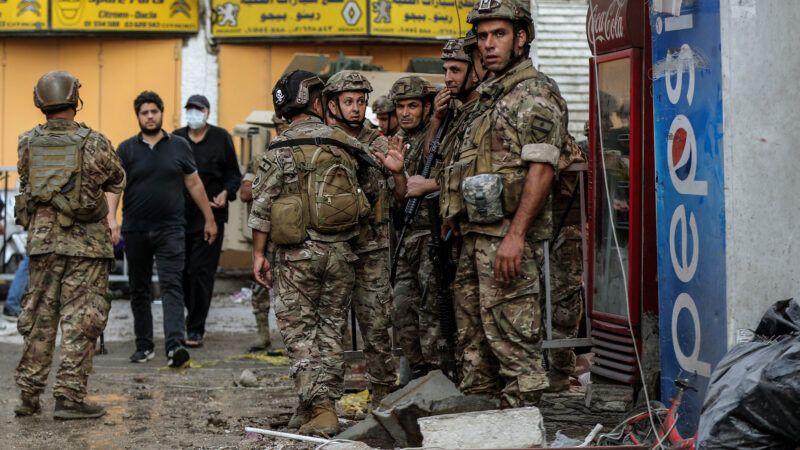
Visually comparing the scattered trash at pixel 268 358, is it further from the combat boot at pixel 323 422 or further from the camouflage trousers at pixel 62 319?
the combat boot at pixel 323 422

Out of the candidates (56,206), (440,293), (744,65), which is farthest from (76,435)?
(744,65)

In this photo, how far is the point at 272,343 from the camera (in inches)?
433

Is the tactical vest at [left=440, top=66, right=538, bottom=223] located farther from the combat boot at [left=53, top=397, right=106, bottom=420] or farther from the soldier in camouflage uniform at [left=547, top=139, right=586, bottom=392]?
the combat boot at [left=53, top=397, right=106, bottom=420]

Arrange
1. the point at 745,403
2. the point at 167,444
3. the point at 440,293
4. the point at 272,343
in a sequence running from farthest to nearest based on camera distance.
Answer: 1. the point at 272,343
2. the point at 440,293
3. the point at 167,444
4. the point at 745,403

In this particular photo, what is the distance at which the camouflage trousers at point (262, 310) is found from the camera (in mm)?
10258

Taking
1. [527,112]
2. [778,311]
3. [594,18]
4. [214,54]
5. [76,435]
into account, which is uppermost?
[214,54]

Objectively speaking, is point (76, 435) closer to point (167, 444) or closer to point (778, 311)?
point (167, 444)

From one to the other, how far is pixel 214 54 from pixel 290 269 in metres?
10.3

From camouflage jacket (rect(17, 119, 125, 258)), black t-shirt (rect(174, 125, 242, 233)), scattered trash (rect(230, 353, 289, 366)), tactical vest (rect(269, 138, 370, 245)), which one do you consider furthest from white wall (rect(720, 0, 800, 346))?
black t-shirt (rect(174, 125, 242, 233))

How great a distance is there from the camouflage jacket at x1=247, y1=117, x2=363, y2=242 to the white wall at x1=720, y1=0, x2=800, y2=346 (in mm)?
2391

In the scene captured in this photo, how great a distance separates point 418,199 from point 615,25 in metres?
1.56

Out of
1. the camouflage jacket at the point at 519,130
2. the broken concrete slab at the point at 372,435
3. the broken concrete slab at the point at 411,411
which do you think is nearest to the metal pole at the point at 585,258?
the camouflage jacket at the point at 519,130

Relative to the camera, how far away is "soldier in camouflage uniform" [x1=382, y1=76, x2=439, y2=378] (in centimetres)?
733

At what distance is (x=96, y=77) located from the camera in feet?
53.4
